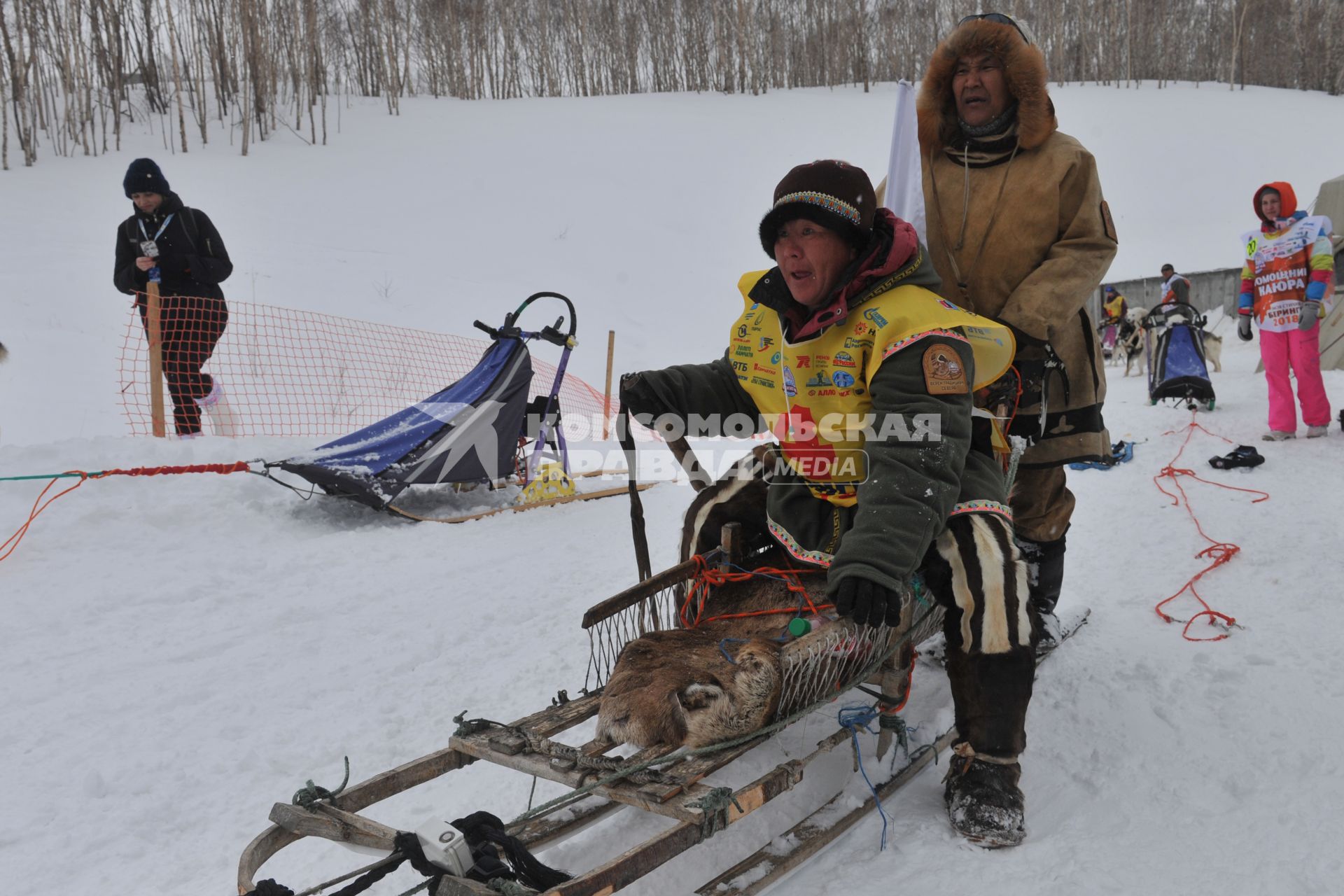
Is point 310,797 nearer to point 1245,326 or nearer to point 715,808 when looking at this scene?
point 715,808

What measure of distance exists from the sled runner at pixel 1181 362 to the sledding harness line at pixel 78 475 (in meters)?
6.63

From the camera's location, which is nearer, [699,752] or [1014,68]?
[699,752]

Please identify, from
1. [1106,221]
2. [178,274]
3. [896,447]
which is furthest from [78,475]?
[1106,221]

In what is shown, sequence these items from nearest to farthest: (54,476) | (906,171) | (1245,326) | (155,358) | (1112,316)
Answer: (906,171) < (54,476) < (155,358) < (1245,326) < (1112,316)

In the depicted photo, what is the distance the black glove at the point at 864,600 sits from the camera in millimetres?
1832

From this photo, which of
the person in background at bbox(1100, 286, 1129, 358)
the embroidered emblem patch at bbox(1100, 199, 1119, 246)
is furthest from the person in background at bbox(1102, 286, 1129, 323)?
the embroidered emblem patch at bbox(1100, 199, 1119, 246)

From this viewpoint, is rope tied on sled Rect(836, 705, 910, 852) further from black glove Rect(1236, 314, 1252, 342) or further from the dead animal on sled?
black glove Rect(1236, 314, 1252, 342)

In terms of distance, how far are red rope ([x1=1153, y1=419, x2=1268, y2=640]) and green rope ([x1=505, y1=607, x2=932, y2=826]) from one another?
1.55 meters

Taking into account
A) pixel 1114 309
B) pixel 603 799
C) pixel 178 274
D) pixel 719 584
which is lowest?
pixel 603 799

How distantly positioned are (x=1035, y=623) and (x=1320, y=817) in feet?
2.35

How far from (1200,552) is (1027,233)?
6.77 ft

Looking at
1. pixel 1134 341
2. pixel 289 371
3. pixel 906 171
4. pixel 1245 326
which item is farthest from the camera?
pixel 1134 341

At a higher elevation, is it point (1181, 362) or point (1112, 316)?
point (1112, 316)

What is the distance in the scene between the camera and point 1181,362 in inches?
282
